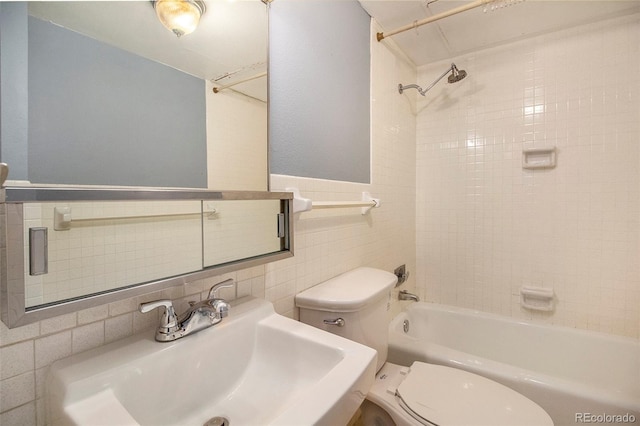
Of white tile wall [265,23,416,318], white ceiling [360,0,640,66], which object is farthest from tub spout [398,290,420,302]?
white ceiling [360,0,640,66]

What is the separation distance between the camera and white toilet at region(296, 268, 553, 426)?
3.02 ft

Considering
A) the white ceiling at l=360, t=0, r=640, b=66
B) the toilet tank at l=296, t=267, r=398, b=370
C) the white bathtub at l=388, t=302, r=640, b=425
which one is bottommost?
the white bathtub at l=388, t=302, r=640, b=425

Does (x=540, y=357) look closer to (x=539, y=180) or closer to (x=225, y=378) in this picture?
(x=539, y=180)

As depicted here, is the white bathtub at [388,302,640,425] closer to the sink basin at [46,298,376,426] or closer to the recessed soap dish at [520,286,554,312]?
the recessed soap dish at [520,286,554,312]

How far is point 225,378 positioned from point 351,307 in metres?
0.47

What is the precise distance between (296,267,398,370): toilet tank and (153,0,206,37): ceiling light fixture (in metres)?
0.93

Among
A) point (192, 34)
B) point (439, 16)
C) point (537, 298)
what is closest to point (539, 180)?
point (537, 298)

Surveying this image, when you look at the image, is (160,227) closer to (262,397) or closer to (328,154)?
(262,397)

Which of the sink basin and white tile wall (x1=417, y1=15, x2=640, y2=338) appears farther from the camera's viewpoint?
white tile wall (x1=417, y1=15, x2=640, y2=338)

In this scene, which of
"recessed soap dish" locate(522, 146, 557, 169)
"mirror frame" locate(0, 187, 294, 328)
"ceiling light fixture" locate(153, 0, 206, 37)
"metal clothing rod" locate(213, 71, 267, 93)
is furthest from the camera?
"recessed soap dish" locate(522, 146, 557, 169)

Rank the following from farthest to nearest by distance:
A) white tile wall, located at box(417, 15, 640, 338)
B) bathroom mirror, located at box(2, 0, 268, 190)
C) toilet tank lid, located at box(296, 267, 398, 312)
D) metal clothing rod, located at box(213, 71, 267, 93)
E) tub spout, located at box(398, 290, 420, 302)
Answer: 1. tub spout, located at box(398, 290, 420, 302)
2. white tile wall, located at box(417, 15, 640, 338)
3. toilet tank lid, located at box(296, 267, 398, 312)
4. metal clothing rod, located at box(213, 71, 267, 93)
5. bathroom mirror, located at box(2, 0, 268, 190)

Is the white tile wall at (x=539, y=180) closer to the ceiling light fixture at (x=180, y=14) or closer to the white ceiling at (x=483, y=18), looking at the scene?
the white ceiling at (x=483, y=18)

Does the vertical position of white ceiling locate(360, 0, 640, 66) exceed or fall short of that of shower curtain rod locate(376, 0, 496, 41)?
it exceeds it

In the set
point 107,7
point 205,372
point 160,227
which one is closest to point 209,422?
point 205,372
